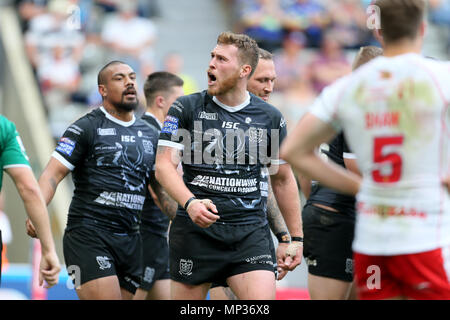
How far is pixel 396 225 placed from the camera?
3.88 metres

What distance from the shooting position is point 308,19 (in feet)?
55.8

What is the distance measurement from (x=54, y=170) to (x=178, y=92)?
2012 millimetres

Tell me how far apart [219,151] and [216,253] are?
76cm

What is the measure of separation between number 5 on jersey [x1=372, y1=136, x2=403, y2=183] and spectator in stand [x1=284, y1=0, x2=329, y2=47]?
13.1 metres

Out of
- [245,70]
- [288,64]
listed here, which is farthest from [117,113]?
[288,64]

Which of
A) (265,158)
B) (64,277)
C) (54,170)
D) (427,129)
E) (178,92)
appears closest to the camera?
(427,129)

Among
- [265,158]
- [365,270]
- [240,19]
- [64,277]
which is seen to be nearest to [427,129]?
[365,270]

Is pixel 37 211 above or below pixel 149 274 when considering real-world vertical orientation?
above

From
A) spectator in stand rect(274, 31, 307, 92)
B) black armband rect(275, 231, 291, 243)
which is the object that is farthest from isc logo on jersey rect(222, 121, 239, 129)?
spectator in stand rect(274, 31, 307, 92)

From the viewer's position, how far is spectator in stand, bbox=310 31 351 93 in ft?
52.5

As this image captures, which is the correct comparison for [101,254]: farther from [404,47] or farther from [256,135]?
[404,47]

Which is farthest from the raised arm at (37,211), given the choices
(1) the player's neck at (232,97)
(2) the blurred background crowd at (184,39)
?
(2) the blurred background crowd at (184,39)

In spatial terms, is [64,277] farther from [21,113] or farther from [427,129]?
[427,129]

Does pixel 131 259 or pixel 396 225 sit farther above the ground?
pixel 396 225
